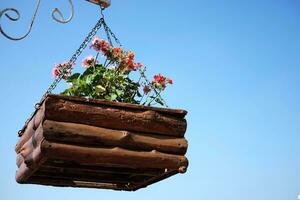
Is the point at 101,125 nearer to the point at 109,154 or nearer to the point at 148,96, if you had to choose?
the point at 109,154

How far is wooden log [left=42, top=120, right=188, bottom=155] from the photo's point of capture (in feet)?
6.98

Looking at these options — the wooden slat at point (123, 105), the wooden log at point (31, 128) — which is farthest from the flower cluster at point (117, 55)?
the wooden log at point (31, 128)

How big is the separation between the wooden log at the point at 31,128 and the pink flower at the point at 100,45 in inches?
27.1

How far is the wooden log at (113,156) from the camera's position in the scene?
2105 mm

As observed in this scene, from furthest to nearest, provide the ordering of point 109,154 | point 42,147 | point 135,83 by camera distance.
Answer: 1. point 135,83
2. point 109,154
3. point 42,147

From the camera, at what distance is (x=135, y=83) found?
2.78 meters

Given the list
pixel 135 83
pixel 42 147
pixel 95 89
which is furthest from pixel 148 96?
pixel 42 147

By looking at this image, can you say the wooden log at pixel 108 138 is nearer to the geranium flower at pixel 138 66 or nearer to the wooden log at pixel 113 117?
the wooden log at pixel 113 117

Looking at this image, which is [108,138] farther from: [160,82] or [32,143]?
[160,82]

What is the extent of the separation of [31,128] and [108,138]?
0.50 metres

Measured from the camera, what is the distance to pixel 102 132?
222cm

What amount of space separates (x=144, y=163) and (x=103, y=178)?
623 mm

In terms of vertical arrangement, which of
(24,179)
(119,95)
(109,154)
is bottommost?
(24,179)

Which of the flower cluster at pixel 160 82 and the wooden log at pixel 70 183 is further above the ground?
the flower cluster at pixel 160 82
